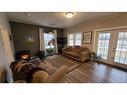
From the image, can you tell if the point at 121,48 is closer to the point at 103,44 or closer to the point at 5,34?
the point at 103,44

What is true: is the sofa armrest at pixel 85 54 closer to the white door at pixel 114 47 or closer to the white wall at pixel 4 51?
the white door at pixel 114 47

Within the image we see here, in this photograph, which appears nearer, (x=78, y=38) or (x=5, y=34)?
(x=5, y=34)

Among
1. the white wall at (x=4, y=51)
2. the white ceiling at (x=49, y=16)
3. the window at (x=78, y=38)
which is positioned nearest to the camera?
the white wall at (x=4, y=51)

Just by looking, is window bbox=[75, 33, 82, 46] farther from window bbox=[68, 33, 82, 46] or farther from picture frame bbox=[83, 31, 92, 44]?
picture frame bbox=[83, 31, 92, 44]

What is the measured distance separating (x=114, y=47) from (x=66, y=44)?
3.30 m

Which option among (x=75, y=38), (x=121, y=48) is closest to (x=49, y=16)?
(x=75, y=38)

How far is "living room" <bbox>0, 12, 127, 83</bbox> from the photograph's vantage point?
1.63 meters

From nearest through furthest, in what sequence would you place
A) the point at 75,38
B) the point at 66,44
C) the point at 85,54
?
1. the point at 85,54
2. the point at 75,38
3. the point at 66,44

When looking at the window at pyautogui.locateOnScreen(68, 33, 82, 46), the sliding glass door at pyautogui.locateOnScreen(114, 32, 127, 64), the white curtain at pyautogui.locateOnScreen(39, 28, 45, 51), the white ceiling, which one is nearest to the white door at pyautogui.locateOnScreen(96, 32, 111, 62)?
the sliding glass door at pyautogui.locateOnScreen(114, 32, 127, 64)

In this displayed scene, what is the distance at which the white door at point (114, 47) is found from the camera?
2551 mm

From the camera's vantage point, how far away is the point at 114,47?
8.99 feet

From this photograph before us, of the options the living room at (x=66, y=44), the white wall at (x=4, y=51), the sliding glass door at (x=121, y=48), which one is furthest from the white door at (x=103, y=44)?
the white wall at (x=4, y=51)
